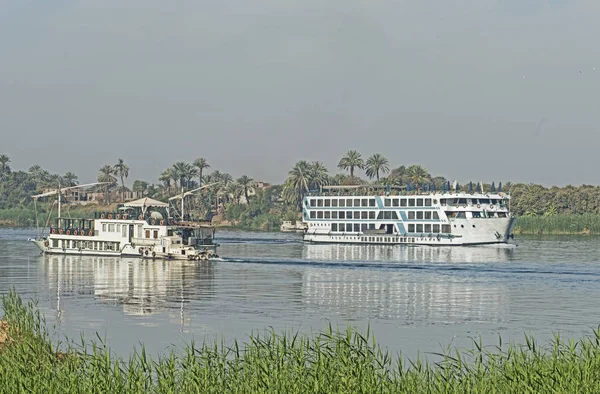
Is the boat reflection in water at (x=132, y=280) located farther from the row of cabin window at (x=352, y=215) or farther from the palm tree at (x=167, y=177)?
the palm tree at (x=167, y=177)

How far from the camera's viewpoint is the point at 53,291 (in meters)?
53.1

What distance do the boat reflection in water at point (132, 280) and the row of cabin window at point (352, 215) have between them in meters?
35.1

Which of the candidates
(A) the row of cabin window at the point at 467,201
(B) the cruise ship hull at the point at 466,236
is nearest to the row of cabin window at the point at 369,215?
(A) the row of cabin window at the point at 467,201

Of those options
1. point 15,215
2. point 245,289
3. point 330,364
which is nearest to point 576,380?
point 330,364

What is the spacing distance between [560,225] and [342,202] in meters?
44.2

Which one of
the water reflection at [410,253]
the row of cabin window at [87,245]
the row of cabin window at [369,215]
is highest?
the row of cabin window at [369,215]

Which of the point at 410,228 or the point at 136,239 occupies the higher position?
the point at 410,228

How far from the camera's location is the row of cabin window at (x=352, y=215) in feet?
353

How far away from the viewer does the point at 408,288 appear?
56875mm

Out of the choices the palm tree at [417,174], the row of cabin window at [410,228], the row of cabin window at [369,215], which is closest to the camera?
the row of cabin window at [410,228]

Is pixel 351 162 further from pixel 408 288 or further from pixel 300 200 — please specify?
pixel 408 288

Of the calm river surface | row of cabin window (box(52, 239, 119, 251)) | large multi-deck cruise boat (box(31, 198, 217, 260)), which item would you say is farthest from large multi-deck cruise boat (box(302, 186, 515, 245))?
row of cabin window (box(52, 239, 119, 251))

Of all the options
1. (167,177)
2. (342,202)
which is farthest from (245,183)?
(342,202)

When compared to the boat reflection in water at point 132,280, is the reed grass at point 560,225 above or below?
above
